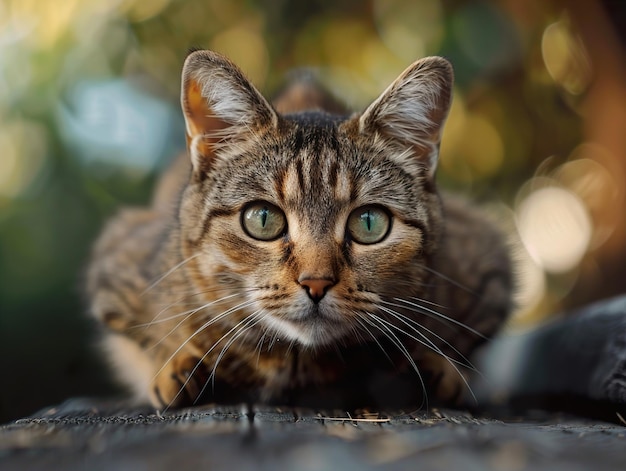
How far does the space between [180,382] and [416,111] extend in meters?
0.67

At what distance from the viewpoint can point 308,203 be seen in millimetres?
1027

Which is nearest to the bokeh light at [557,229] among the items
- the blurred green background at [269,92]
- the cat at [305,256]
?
the blurred green background at [269,92]

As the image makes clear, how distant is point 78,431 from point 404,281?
0.59m

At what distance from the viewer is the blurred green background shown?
5.81 ft

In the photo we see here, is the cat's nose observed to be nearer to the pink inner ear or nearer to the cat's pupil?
the cat's pupil

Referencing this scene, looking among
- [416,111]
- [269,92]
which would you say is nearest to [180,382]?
[416,111]

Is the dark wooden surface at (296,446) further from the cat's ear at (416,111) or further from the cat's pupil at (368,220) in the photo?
the cat's ear at (416,111)

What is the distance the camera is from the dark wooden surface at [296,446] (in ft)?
2.00

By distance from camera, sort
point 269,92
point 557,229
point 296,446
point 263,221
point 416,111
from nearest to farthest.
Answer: point 296,446 < point 263,221 < point 416,111 < point 269,92 < point 557,229

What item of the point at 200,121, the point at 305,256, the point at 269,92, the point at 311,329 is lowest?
the point at 311,329

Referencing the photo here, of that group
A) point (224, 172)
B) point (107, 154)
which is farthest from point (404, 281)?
point (107, 154)

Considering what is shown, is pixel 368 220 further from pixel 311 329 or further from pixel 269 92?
pixel 269 92

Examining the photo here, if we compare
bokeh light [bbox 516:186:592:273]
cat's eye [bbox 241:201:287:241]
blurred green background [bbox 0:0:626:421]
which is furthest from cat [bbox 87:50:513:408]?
bokeh light [bbox 516:186:592:273]

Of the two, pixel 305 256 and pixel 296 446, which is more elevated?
pixel 305 256
